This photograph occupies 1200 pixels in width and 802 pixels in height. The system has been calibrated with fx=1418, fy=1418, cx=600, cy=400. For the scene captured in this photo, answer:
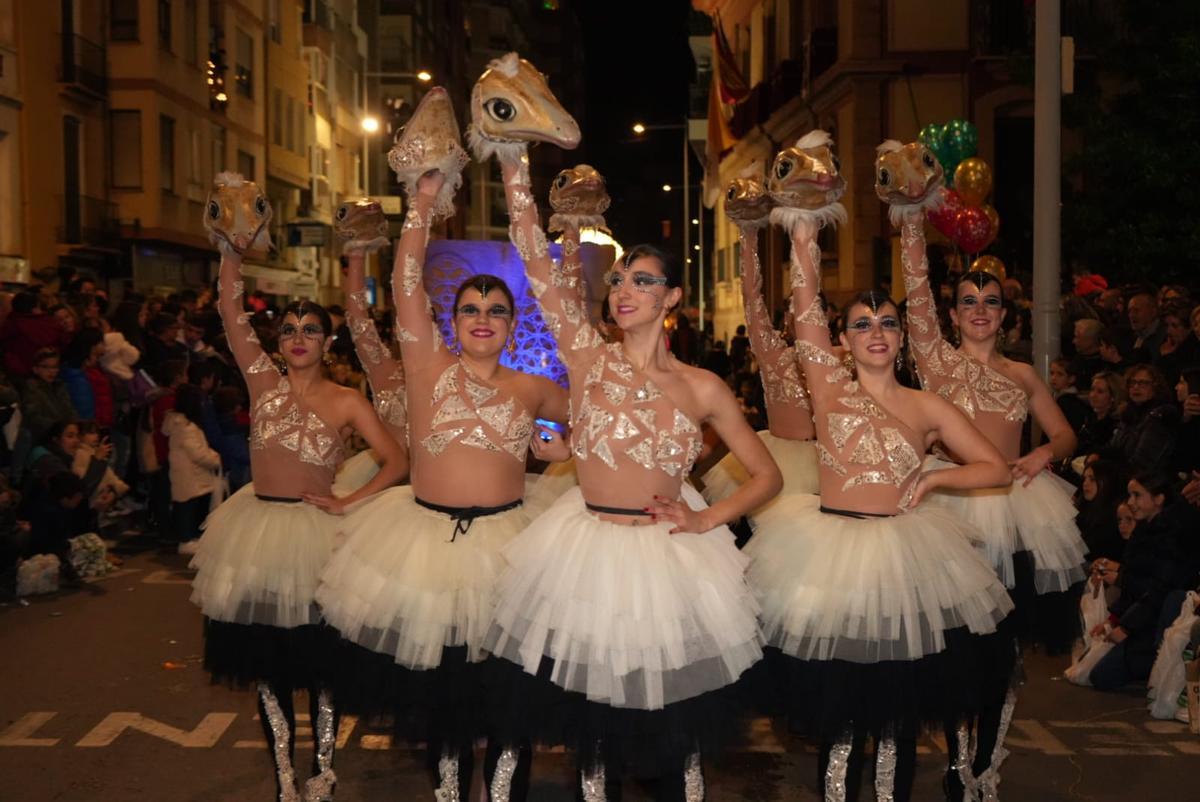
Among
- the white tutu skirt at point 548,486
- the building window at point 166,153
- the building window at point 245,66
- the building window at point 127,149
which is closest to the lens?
the white tutu skirt at point 548,486

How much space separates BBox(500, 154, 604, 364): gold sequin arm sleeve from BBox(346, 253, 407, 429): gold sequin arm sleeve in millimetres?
1727

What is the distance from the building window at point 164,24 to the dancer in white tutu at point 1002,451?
27627 millimetres

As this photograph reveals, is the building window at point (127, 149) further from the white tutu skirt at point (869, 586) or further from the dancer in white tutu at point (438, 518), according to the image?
the white tutu skirt at point (869, 586)

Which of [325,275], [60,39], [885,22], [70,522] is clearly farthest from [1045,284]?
[325,275]

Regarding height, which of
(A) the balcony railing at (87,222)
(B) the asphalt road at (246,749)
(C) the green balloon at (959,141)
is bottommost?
(B) the asphalt road at (246,749)

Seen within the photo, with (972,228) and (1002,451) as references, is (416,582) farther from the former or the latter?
(972,228)

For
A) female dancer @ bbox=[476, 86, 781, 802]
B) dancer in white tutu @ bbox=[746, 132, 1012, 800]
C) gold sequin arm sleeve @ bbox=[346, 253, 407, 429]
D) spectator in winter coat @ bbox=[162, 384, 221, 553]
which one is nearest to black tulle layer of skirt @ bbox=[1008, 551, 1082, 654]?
dancer in white tutu @ bbox=[746, 132, 1012, 800]

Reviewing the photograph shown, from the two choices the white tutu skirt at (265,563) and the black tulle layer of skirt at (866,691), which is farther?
the white tutu skirt at (265,563)

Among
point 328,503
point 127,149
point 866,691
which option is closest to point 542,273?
point 328,503

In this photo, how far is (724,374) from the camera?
70.3 ft

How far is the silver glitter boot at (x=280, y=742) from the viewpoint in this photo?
6.20m

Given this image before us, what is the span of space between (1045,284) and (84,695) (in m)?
8.26

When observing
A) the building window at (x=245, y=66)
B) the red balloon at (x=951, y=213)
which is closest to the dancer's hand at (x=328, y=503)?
the red balloon at (x=951, y=213)

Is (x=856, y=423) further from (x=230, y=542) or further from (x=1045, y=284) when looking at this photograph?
(x=1045, y=284)
